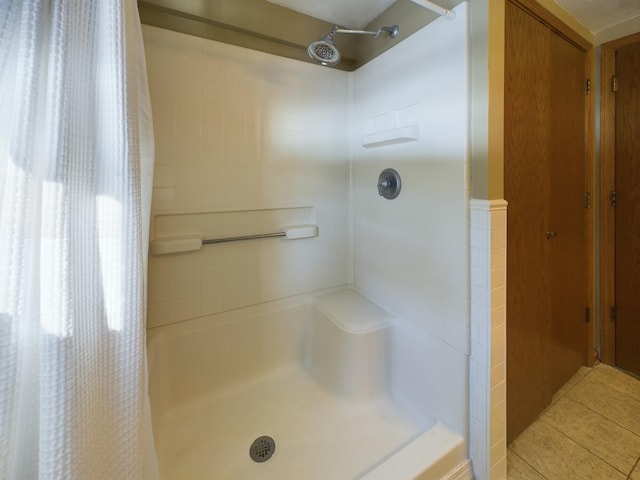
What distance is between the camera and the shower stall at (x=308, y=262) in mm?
1107

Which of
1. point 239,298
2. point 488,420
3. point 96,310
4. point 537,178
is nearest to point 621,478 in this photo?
point 488,420

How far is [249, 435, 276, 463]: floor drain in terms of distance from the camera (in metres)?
1.12

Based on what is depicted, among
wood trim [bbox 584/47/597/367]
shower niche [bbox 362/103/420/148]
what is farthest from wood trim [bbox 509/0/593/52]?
shower niche [bbox 362/103/420/148]

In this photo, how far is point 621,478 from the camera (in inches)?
43.4

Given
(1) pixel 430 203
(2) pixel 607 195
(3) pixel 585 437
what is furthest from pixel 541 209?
(3) pixel 585 437

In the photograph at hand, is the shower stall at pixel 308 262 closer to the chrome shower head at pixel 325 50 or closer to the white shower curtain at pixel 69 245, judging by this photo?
the chrome shower head at pixel 325 50

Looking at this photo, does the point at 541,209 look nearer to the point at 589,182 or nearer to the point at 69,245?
the point at 589,182

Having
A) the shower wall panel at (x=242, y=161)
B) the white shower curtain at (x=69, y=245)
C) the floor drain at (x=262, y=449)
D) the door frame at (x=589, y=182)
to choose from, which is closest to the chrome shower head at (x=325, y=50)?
the shower wall panel at (x=242, y=161)

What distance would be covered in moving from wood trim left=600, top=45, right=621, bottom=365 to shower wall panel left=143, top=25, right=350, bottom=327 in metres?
1.52

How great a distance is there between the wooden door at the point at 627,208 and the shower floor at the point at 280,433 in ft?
5.04

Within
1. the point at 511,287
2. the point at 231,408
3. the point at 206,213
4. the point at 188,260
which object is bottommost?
the point at 231,408

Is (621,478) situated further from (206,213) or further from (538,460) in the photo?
(206,213)

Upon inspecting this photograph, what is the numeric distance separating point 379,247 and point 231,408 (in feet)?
3.69

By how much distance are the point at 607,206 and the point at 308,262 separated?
6.10 ft
